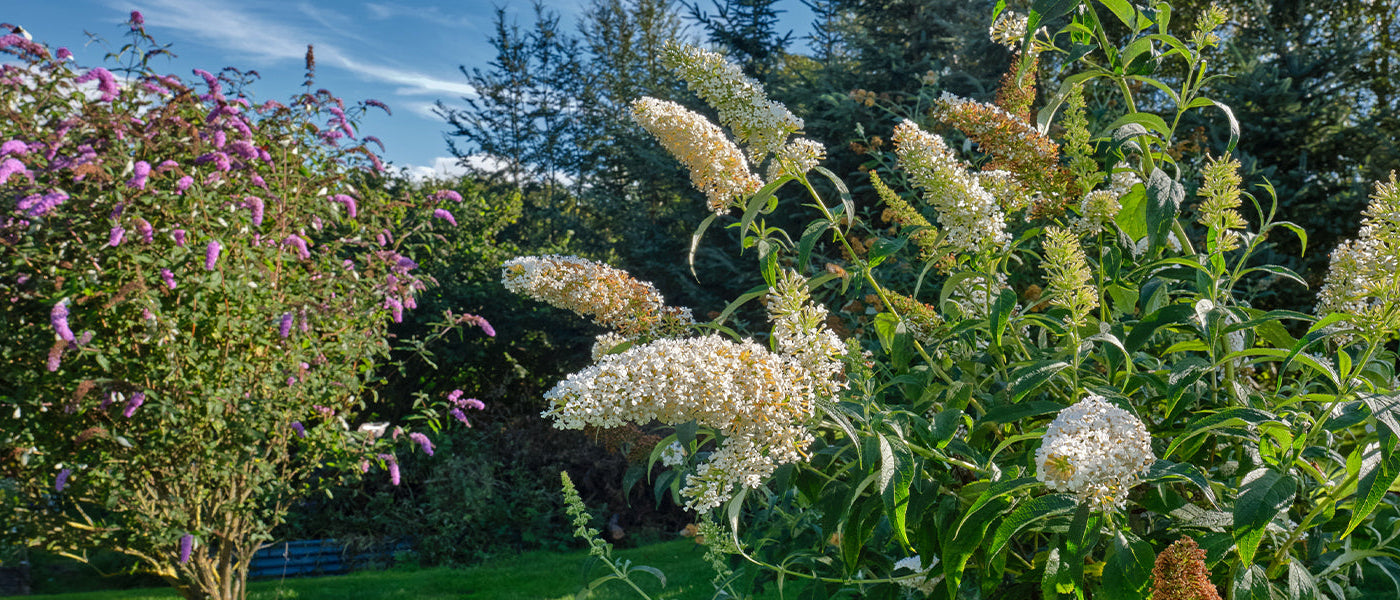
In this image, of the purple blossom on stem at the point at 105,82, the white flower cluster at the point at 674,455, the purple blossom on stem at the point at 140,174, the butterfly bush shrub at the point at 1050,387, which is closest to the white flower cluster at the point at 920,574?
the butterfly bush shrub at the point at 1050,387

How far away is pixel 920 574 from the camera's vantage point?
1.63 meters

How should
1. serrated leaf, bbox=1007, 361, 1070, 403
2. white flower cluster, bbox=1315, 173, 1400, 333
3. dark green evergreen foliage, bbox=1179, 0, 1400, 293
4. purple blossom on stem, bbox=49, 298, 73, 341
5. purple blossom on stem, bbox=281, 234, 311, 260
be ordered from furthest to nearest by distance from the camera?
1. dark green evergreen foliage, bbox=1179, 0, 1400, 293
2. purple blossom on stem, bbox=281, 234, 311, 260
3. purple blossom on stem, bbox=49, 298, 73, 341
4. serrated leaf, bbox=1007, 361, 1070, 403
5. white flower cluster, bbox=1315, 173, 1400, 333

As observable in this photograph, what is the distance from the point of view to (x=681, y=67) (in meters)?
1.86

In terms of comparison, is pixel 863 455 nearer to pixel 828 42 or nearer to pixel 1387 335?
pixel 1387 335

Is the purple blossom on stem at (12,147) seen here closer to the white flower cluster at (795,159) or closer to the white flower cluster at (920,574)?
the white flower cluster at (795,159)

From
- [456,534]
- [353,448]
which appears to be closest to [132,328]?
[353,448]

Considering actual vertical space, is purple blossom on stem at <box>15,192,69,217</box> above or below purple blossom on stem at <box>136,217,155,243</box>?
above

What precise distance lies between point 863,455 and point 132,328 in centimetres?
352

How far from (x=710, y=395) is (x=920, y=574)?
63 centimetres

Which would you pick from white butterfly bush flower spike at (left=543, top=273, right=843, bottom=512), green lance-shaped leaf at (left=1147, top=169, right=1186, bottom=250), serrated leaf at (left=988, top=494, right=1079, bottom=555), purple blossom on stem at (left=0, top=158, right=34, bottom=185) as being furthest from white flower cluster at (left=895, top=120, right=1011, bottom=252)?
purple blossom on stem at (left=0, top=158, right=34, bottom=185)

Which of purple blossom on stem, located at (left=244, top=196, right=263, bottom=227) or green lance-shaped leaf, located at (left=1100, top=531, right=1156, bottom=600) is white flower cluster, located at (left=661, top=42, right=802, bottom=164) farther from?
purple blossom on stem, located at (left=244, top=196, right=263, bottom=227)

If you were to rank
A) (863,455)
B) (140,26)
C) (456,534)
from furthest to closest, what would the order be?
1. (456,534)
2. (140,26)
3. (863,455)

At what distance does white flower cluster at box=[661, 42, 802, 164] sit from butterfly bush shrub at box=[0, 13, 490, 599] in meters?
2.59

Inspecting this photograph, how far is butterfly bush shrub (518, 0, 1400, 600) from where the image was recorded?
4.26 ft
